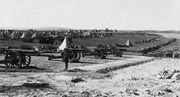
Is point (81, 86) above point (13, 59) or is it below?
below

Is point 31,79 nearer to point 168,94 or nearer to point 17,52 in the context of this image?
point 17,52

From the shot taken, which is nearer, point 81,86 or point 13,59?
point 81,86

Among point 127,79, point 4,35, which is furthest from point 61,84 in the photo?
point 4,35

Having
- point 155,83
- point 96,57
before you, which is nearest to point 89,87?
point 155,83

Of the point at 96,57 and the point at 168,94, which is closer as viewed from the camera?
the point at 168,94

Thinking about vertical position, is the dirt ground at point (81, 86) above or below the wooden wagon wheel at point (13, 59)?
below

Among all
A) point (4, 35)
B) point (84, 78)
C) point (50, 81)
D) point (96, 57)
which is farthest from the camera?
point (4, 35)

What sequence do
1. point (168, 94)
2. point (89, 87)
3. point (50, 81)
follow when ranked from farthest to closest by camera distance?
point (50, 81), point (89, 87), point (168, 94)

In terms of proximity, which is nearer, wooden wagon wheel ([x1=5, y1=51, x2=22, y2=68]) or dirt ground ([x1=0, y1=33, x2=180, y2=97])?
dirt ground ([x1=0, y1=33, x2=180, y2=97])

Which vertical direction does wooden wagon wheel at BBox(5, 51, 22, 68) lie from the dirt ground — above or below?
above

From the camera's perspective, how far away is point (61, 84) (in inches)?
642

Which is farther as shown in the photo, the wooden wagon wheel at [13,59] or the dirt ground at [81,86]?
the wooden wagon wheel at [13,59]

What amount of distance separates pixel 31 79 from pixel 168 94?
683 centimetres

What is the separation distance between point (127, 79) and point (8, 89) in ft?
22.8
